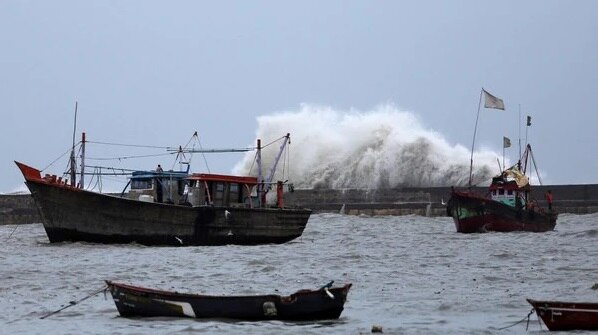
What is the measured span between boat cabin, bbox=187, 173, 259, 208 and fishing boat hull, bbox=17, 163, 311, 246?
757 millimetres

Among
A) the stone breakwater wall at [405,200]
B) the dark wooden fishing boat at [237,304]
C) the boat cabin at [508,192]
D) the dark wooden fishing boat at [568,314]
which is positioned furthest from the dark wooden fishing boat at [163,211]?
the stone breakwater wall at [405,200]

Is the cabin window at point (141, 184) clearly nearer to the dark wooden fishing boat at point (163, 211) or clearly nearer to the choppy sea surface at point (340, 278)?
the dark wooden fishing boat at point (163, 211)

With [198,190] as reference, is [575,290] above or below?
below

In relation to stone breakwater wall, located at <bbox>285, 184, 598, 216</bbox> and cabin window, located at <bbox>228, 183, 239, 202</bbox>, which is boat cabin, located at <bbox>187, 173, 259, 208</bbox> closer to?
cabin window, located at <bbox>228, 183, 239, 202</bbox>

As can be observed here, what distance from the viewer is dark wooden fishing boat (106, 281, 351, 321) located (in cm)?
1753

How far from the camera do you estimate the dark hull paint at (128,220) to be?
34.2 meters

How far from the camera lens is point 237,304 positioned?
58.1ft

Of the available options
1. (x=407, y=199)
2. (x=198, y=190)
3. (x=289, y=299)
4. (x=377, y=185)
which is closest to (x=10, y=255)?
(x=198, y=190)

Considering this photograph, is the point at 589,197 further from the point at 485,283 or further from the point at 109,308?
the point at 109,308

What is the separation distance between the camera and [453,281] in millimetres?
23797

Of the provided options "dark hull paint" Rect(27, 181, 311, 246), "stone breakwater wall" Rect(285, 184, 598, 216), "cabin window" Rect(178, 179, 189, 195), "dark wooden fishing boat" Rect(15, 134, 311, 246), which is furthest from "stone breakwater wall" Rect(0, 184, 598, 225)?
"dark hull paint" Rect(27, 181, 311, 246)

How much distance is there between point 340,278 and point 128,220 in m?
11.5

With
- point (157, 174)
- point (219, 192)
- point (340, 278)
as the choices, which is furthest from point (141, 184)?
point (340, 278)

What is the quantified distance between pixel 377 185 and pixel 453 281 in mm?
58709
